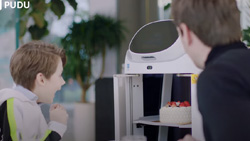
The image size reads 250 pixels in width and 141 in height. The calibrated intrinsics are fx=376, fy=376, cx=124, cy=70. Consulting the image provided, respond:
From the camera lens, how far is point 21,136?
1553mm

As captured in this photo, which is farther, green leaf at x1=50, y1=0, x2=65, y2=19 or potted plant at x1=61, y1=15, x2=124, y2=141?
potted plant at x1=61, y1=15, x2=124, y2=141

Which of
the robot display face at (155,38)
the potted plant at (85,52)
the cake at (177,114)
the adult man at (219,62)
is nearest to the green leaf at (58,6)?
the robot display face at (155,38)

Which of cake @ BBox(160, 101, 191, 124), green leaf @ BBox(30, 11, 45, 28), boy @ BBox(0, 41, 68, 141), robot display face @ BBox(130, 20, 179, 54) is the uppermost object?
green leaf @ BBox(30, 11, 45, 28)

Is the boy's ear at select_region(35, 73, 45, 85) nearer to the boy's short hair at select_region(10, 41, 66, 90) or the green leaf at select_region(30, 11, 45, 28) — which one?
the boy's short hair at select_region(10, 41, 66, 90)

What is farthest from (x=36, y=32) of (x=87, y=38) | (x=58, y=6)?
(x=58, y=6)

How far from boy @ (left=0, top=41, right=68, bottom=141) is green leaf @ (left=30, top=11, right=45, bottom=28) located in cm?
265

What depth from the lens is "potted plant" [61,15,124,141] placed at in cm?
522

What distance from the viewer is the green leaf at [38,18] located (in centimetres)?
429

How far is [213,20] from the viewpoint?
0.88m

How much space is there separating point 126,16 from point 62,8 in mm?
3272

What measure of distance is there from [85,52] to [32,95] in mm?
3678

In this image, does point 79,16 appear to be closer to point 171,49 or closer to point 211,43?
point 171,49

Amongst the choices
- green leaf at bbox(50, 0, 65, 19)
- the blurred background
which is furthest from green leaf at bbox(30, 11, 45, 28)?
green leaf at bbox(50, 0, 65, 19)

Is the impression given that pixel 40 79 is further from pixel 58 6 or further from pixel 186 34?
pixel 58 6
